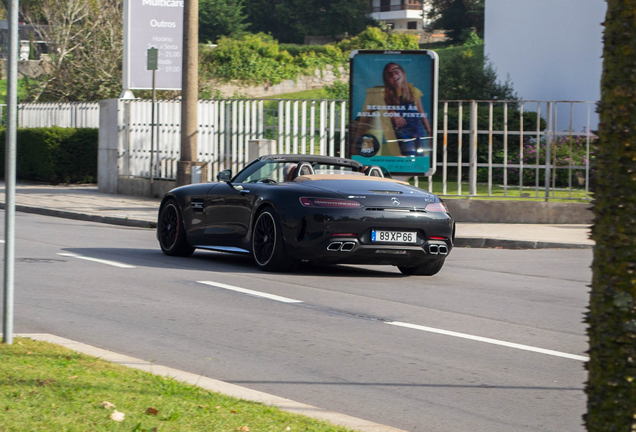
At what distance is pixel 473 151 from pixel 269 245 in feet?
27.1

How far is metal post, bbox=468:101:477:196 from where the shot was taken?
57.4ft

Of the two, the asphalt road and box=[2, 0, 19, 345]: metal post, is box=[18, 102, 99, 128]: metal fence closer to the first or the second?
the asphalt road

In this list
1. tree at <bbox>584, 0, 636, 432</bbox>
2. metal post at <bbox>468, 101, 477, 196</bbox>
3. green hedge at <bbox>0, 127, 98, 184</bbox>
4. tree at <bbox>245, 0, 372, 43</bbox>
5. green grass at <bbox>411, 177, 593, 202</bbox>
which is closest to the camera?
tree at <bbox>584, 0, 636, 432</bbox>

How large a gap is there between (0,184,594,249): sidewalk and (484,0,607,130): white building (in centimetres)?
1419

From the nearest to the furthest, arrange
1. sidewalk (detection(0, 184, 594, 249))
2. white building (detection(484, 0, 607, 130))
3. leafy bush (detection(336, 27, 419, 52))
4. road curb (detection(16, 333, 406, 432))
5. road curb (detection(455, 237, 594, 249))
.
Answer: road curb (detection(16, 333, 406, 432)) → road curb (detection(455, 237, 594, 249)) → sidewalk (detection(0, 184, 594, 249)) → white building (detection(484, 0, 607, 130)) → leafy bush (detection(336, 27, 419, 52))

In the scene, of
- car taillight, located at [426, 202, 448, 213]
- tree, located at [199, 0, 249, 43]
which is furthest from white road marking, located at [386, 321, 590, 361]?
tree, located at [199, 0, 249, 43]

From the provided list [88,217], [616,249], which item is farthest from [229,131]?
[616,249]

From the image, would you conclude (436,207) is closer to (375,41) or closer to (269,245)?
(269,245)

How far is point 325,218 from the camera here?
32.4 ft

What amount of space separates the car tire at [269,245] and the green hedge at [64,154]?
17490 mm

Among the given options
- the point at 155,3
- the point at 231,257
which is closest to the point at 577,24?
the point at 155,3

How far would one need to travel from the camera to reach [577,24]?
3023 centimetres

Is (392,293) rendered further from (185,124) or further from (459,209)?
(185,124)

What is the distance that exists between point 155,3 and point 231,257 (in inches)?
617
